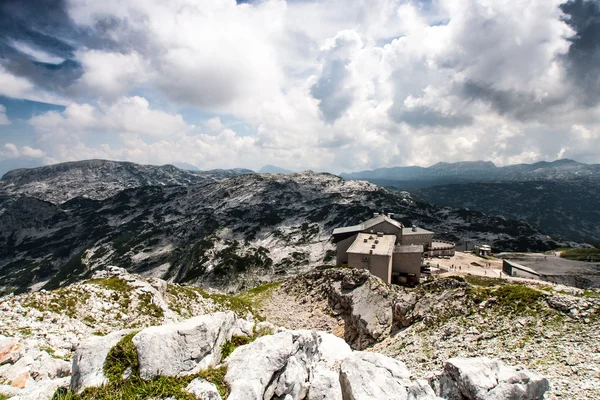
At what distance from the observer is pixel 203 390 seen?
9.21 meters

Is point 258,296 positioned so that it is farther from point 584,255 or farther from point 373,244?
point 584,255

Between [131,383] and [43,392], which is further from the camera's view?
[43,392]

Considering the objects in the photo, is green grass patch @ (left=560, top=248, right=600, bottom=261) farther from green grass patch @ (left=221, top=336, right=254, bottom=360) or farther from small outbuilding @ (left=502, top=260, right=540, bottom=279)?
green grass patch @ (left=221, top=336, right=254, bottom=360)

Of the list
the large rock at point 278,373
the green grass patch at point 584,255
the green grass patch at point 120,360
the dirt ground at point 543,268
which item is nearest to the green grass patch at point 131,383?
the green grass patch at point 120,360

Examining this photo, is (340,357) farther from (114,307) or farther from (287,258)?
(287,258)

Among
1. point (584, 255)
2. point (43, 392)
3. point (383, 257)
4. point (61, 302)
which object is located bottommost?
point (584, 255)

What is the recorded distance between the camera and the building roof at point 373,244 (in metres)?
50.0

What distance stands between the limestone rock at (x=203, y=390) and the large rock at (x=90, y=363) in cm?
302

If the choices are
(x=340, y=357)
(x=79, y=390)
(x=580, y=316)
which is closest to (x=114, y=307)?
(x=79, y=390)

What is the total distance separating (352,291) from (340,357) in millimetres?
20295

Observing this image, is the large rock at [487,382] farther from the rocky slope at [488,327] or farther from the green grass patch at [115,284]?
the green grass patch at [115,284]

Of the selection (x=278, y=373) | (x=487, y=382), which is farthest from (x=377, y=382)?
(x=487, y=382)

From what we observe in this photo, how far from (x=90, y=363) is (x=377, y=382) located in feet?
36.5

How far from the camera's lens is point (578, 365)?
15.0m
